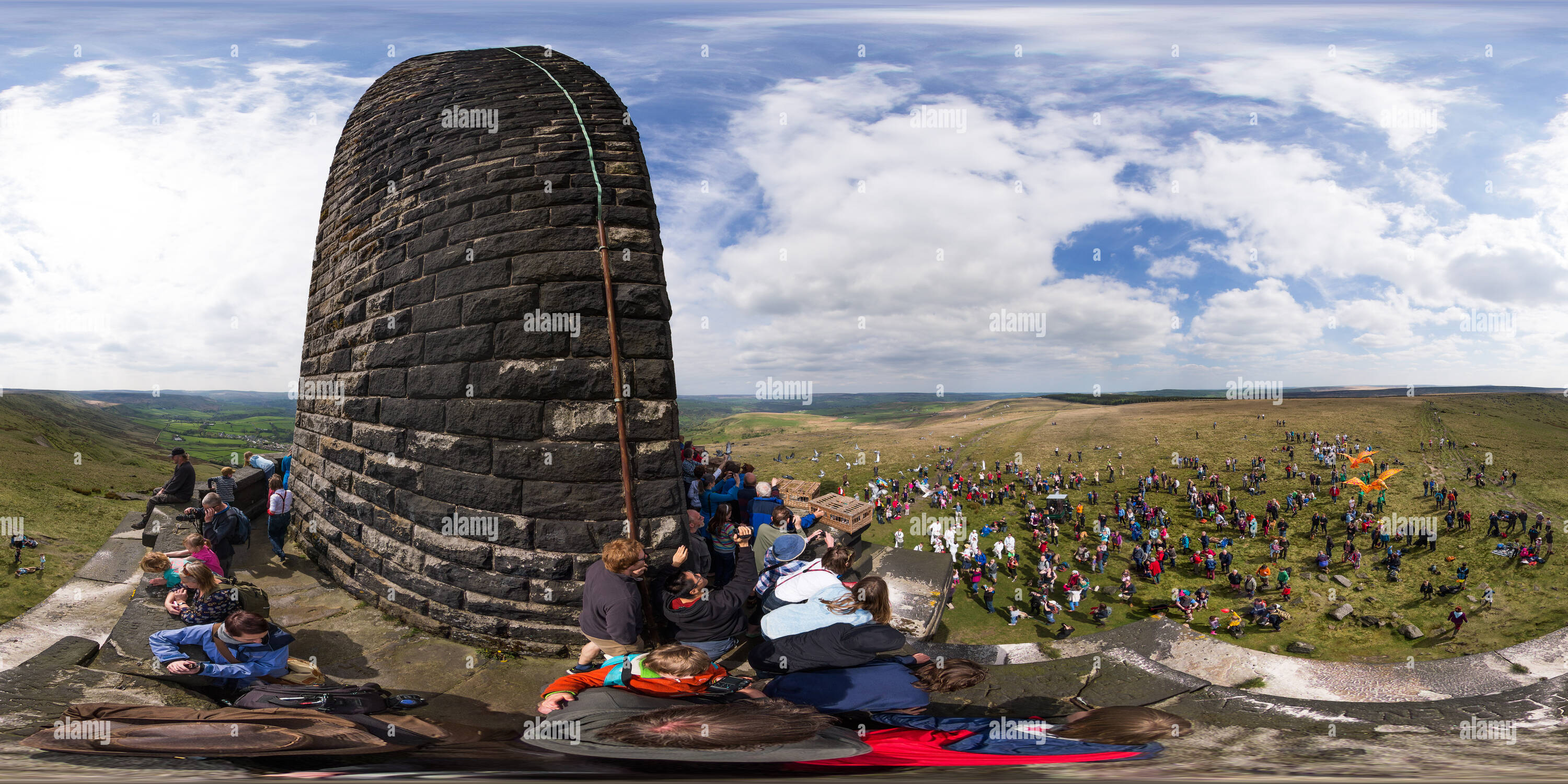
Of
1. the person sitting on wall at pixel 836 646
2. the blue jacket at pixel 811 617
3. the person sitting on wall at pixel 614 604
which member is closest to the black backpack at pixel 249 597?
the person sitting on wall at pixel 614 604

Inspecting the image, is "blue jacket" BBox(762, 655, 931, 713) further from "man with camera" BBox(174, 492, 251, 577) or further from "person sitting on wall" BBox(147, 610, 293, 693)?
"man with camera" BBox(174, 492, 251, 577)

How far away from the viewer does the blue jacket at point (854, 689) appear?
131 inches

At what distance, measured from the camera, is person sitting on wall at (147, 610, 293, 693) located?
358 cm

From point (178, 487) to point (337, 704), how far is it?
748 centimetres

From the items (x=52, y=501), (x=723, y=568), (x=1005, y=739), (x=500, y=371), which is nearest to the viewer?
(x=1005, y=739)

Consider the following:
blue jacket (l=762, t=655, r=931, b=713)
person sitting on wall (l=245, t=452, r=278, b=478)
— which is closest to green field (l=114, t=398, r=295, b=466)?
person sitting on wall (l=245, t=452, r=278, b=478)

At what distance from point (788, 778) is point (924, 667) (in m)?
1.62

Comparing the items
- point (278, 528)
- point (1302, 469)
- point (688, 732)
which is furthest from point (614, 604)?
point (1302, 469)

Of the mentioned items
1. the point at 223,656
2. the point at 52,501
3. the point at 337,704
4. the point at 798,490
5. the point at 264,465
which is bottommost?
the point at 798,490

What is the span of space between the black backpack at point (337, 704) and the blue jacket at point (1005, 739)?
2988 millimetres

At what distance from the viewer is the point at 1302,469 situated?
52375 millimetres

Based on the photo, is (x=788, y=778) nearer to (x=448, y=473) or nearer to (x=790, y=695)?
(x=790, y=695)

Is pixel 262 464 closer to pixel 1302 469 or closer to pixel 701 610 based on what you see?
pixel 701 610

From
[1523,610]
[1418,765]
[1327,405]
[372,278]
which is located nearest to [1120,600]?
[1523,610]
